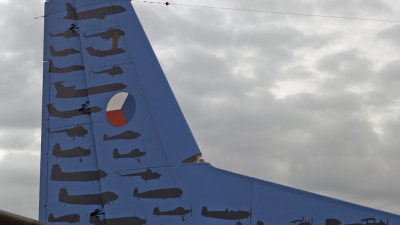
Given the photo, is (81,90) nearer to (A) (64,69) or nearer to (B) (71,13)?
(A) (64,69)

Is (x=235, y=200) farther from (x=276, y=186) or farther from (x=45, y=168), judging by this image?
(x=45, y=168)

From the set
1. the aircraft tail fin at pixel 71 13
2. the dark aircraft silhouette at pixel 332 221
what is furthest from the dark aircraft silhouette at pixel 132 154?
the dark aircraft silhouette at pixel 332 221

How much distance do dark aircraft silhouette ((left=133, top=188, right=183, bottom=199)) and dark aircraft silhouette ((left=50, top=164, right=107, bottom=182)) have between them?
876mm

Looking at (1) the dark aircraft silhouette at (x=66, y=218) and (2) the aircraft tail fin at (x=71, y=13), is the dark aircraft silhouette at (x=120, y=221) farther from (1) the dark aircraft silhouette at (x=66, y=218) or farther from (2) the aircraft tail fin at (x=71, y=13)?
(2) the aircraft tail fin at (x=71, y=13)

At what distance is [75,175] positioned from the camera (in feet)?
37.6

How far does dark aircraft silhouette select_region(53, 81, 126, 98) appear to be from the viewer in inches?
463

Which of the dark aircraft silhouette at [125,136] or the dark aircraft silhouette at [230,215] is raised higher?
the dark aircraft silhouette at [125,136]

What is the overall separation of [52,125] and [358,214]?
255 inches

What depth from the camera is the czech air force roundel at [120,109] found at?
1146 centimetres

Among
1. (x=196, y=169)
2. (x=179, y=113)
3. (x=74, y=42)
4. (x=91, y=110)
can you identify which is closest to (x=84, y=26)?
(x=74, y=42)

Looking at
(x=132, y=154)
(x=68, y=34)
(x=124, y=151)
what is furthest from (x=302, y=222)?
(x=68, y=34)

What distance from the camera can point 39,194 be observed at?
11609 millimetres

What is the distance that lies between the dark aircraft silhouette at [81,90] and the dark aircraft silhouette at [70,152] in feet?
3.66

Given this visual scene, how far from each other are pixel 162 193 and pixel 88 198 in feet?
5.36
